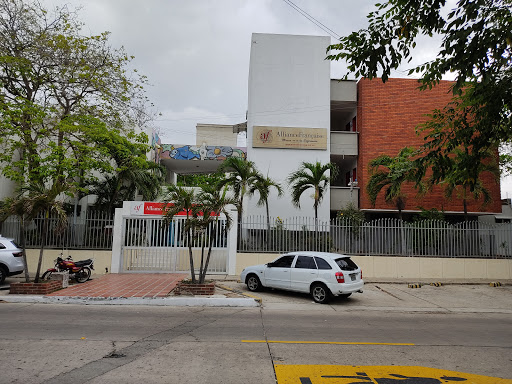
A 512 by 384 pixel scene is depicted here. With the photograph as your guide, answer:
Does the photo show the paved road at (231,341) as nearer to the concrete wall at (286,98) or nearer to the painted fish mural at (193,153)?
the concrete wall at (286,98)

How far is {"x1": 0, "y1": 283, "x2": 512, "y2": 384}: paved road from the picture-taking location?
5.11 m

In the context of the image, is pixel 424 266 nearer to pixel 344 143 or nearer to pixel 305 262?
pixel 305 262

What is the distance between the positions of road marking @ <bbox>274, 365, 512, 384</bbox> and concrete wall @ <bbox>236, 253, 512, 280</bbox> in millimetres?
11117

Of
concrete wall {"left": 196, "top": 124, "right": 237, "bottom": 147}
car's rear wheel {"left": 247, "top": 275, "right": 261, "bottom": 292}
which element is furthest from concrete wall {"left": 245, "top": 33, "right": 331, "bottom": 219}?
concrete wall {"left": 196, "top": 124, "right": 237, "bottom": 147}

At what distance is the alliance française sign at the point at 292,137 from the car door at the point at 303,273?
10796 mm

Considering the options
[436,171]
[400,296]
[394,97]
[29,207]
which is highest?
[394,97]

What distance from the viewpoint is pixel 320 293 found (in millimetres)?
10969

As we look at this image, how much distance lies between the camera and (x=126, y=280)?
45.4ft

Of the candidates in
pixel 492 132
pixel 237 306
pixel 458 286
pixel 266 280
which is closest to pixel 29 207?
pixel 237 306

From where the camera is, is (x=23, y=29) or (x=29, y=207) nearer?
(x=29, y=207)

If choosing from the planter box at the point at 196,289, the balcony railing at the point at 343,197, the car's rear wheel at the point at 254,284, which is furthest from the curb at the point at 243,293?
the balcony railing at the point at 343,197

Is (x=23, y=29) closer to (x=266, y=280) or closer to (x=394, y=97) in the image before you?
(x=266, y=280)

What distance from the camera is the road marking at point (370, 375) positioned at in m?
4.84

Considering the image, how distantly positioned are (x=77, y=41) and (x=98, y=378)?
16.4 m
